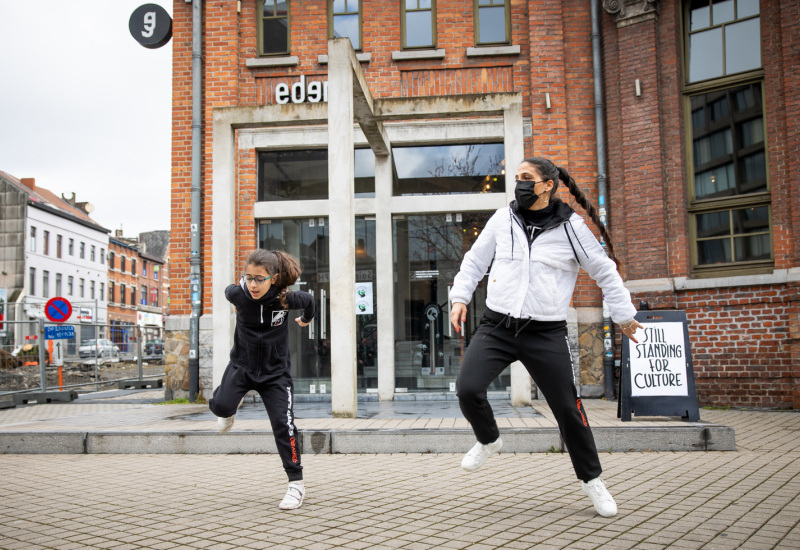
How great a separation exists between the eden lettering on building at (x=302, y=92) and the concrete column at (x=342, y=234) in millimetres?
3114

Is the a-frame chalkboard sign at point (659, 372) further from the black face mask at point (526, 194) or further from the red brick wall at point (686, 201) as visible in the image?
the black face mask at point (526, 194)

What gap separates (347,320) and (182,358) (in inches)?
176

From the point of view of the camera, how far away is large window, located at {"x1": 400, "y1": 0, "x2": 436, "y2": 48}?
1123 cm

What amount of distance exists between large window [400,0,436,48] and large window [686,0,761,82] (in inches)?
152

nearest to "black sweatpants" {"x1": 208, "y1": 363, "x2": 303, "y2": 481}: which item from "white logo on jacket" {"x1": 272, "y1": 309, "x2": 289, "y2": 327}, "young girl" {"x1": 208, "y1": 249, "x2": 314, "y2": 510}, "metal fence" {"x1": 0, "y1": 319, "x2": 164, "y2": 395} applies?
"young girl" {"x1": 208, "y1": 249, "x2": 314, "y2": 510}

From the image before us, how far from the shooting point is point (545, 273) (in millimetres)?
4168

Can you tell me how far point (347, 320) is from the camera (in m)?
7.89

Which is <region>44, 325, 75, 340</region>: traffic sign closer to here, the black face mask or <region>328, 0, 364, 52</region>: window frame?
<region>328, 0, 364, 52</region>: window frame

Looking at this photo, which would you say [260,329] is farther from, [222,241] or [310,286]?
[310,286]

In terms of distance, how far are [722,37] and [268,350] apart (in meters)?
8.70

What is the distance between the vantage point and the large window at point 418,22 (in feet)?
36.9

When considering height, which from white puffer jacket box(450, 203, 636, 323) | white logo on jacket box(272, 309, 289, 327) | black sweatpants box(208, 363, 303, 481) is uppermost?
white puffer jacket box(450, 203, 636, 323)

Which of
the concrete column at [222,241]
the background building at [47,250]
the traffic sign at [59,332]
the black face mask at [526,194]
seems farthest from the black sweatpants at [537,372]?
the background building at [47,250]

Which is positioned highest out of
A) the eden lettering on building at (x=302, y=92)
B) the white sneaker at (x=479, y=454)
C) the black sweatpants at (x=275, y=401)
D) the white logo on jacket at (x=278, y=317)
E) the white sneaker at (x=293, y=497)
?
the eden lettering on building at (x=302, y=92)
